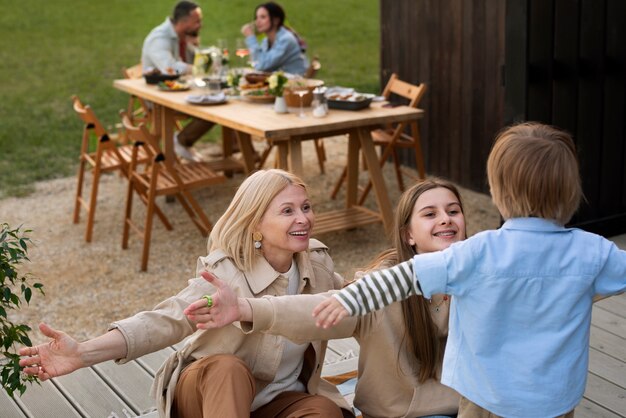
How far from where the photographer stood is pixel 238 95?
6.56 meters

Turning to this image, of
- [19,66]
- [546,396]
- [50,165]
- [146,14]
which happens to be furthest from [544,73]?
[146,14]

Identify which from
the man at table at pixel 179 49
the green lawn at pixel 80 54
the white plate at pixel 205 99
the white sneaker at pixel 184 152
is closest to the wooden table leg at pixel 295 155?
the white plate at pixel 205 99

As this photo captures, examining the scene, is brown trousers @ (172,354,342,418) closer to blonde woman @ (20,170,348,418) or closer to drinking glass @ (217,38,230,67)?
blonde woman @ (20,170,348,418)

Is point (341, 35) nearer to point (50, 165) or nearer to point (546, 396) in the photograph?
point (50, 165)

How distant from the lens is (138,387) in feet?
11.7

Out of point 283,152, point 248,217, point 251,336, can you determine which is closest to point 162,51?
point 283,152

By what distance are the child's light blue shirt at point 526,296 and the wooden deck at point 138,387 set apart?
3.88 ft

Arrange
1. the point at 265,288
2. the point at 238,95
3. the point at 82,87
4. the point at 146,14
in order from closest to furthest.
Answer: the point at 265,288 < the point at 238,95 < the point at 82,87 < the point at 146,14

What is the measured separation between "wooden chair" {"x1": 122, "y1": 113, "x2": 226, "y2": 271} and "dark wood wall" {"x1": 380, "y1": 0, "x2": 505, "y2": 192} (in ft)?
7.15

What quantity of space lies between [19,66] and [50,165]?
6233 mm

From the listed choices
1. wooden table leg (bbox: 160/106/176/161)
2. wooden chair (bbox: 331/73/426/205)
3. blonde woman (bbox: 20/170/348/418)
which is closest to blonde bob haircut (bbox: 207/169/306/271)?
blonde woman (bbox: 20/170/348/418)

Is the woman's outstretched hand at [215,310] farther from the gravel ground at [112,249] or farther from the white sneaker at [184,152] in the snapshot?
the white sneaker at [184,152]

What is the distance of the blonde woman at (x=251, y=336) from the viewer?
2436 mm

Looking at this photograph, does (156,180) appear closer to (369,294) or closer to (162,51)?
(162,51)
